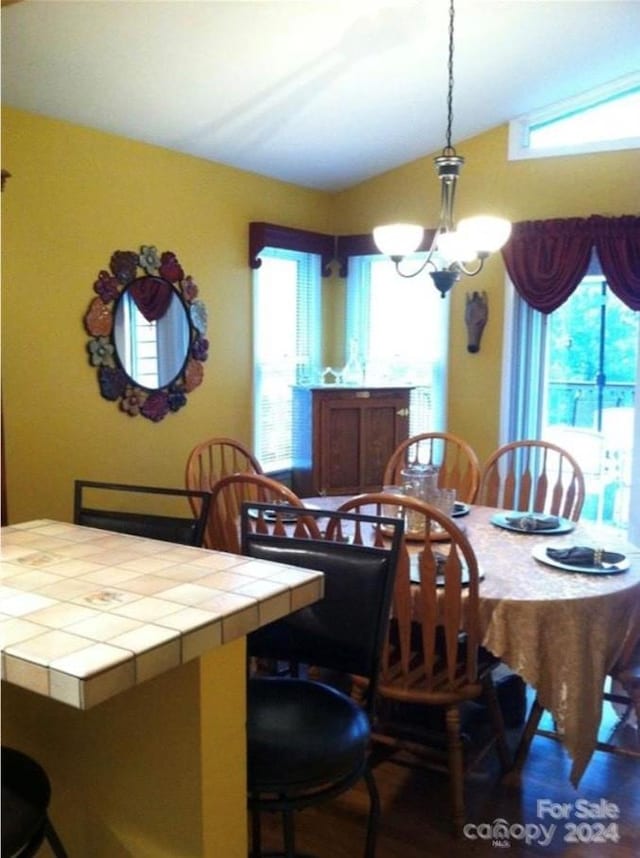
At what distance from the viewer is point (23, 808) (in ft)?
4.44

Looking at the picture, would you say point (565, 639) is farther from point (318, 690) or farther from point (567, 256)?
point (567, 256)

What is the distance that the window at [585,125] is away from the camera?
4270 mm

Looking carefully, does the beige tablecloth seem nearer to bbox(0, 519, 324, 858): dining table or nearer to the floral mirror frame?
bbox(0, 519, 324, 858): dining table

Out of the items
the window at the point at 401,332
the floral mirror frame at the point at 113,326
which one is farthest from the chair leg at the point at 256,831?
the window at the point at 401,332

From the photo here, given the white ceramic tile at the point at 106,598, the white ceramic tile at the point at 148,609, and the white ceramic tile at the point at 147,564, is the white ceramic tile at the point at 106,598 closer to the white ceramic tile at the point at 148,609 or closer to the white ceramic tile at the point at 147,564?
the white ceramic tile at the point at 148,609

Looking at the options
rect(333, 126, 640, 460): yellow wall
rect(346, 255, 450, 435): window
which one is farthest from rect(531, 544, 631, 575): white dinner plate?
rect(346, 255, 450, 435): window

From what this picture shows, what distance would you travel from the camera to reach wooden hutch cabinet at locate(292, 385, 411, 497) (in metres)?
4.60

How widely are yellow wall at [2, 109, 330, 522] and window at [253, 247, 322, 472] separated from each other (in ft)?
0.88

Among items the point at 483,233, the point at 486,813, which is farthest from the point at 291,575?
the point at 483,233

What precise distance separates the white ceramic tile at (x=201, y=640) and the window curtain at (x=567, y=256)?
3572 mm

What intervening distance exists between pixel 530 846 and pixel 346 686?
2.66 ft

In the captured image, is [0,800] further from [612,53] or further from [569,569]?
[612,53]

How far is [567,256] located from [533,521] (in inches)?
73.6

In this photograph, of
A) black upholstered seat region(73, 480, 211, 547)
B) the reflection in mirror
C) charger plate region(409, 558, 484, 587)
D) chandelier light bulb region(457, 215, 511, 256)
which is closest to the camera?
black upholstered seat region(73, 480, 211, 547)
